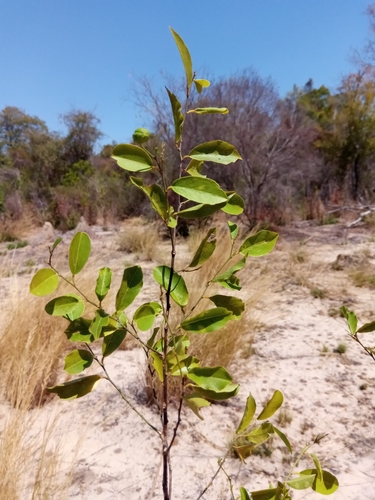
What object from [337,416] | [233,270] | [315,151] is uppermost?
[315,151]

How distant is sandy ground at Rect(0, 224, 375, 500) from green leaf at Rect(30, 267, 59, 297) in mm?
539

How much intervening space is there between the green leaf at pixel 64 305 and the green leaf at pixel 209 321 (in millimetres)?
135

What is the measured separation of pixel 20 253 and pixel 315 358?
4686 millimetres

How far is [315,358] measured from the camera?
181 cm

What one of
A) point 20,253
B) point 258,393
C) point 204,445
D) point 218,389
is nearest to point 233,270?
point 218,389

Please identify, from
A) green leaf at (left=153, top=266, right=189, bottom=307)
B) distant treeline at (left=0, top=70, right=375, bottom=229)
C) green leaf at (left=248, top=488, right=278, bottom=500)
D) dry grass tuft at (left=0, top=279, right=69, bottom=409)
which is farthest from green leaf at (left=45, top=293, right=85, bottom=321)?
distant treeline at (left=0, top=70, right=375, bottom=229)

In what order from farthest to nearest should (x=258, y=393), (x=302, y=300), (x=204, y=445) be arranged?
(x=302, y=300)
(x=258, y=393)
(x=204, y=445)

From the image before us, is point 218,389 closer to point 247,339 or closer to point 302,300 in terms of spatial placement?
point 247,339

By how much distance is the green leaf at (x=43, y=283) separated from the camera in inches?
15.9

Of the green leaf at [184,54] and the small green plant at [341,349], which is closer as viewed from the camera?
the green leaf at [184,54]

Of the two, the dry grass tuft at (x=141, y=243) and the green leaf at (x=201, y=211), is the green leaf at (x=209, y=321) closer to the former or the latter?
the green leaf at (x=201, y=211)

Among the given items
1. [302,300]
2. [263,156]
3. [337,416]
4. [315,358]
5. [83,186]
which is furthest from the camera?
[83,186]

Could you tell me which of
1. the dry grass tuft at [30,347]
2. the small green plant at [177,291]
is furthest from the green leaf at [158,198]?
the dry grass tuft at [30,347]

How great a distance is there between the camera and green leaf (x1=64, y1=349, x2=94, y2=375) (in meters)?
0.44
